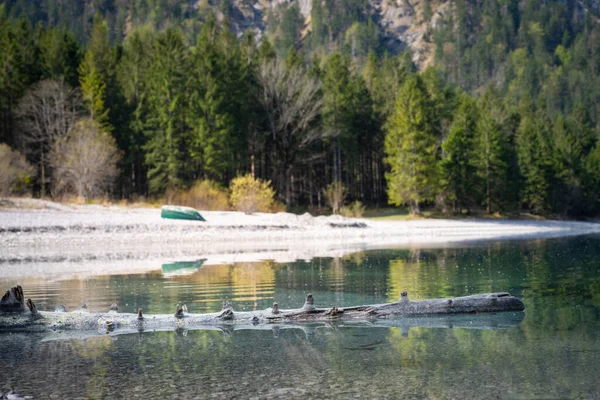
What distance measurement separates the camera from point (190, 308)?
15297 millimetres

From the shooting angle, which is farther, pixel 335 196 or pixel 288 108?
pixel 288 108

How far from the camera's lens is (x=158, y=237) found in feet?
120

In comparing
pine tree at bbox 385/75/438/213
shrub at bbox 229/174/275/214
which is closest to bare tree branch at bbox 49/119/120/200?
shrub at bbox 229/174/275/214

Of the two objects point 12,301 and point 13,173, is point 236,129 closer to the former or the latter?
point 13,173

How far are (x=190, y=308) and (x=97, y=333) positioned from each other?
109 inches

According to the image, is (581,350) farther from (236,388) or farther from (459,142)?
(459,142)

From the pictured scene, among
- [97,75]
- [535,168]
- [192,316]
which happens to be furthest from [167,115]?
[192,316]

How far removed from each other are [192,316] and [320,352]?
3441 mm

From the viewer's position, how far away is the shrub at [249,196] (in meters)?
47.2

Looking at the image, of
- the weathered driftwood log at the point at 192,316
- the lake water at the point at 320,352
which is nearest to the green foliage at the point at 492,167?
the lake water at the point at 320,352

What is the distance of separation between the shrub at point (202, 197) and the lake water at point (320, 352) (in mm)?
29009

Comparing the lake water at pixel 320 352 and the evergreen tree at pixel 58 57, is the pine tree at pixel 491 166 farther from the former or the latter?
the lake water at pixel 320 352

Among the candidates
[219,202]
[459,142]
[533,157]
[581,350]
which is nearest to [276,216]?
[219,202]

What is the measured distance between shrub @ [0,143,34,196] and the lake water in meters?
25.9
